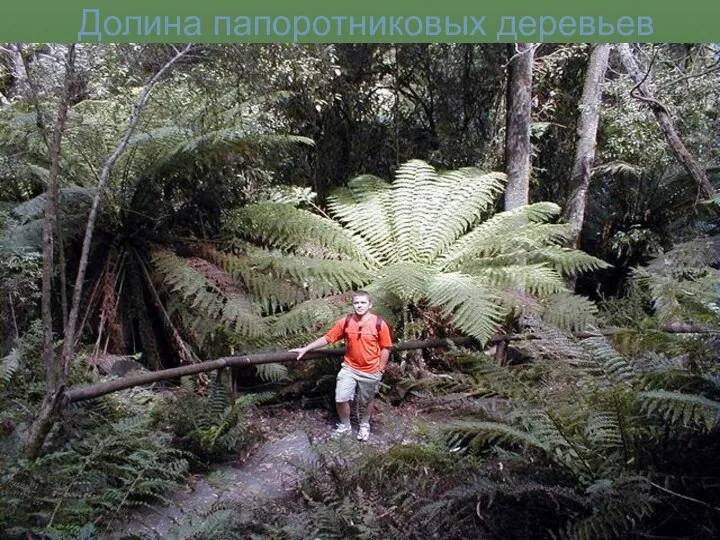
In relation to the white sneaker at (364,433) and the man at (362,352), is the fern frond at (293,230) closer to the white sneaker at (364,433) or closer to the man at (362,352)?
the man at (362,352)

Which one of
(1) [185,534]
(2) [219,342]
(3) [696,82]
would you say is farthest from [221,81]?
(3) [696,82]

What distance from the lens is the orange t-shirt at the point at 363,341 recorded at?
11.9ft

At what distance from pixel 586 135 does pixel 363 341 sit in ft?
11.1

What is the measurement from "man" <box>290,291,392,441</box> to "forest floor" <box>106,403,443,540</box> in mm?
212

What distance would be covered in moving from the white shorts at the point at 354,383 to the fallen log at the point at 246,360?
0.57 ft

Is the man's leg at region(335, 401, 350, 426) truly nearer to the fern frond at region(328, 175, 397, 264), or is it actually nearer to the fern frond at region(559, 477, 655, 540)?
the fern frond at region(328, 175, 397, 264)

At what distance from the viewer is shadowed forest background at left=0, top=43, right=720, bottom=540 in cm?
208

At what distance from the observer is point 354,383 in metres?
3.64

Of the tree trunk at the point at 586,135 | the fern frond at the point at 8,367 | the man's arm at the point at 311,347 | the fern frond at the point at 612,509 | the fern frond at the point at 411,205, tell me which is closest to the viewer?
the fern frond at the point at 612,509

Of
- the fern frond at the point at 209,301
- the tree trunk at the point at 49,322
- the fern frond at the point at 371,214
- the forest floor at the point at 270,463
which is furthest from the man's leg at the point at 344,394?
the tree trunk at the point at 49,322

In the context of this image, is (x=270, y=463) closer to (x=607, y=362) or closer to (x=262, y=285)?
(x=262, y=285)

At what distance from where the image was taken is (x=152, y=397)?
12.3 ft

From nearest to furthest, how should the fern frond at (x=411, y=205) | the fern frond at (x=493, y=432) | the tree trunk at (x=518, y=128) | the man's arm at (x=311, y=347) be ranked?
the fern frond at (x=493, y=432) → the man's arm at (x=311, y=347) → the fern frond at (x=411, y=205) → the tree trunk at (x=518, y=128)

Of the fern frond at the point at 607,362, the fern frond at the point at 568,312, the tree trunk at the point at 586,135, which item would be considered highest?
the tree trunk at the point at 586,135
